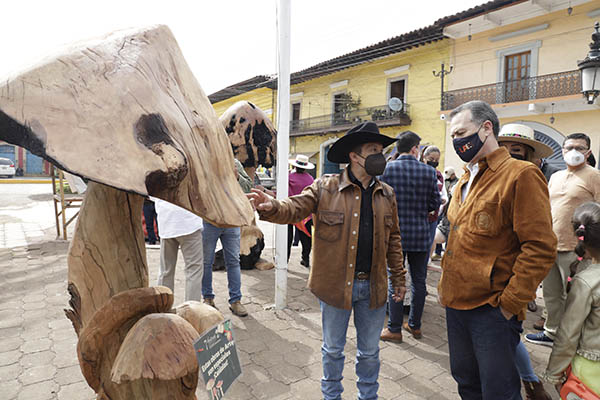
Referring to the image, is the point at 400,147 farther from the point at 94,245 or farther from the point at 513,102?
the point at 513,102

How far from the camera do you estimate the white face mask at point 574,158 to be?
313 centimetres

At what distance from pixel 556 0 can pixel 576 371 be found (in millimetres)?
13589

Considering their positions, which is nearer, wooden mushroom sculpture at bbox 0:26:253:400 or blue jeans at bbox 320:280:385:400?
wooden mushroom sculpture at bbox 0:26:253:400

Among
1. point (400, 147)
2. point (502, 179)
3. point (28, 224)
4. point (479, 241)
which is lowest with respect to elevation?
point (28, 224)

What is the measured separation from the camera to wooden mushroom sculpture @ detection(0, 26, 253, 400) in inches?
27.1

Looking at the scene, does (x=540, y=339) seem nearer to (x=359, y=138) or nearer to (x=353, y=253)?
(x=353, y=253)

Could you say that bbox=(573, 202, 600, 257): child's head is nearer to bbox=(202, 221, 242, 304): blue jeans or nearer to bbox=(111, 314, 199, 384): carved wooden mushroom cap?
bbox=(111, 314, 199, 384): carved wooden mushroom cap

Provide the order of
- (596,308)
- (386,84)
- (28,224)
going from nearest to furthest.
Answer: (596,308), (28,224), (386,84)

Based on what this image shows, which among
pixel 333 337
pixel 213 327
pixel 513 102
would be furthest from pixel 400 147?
pixel 513 102

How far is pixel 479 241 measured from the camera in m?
1.79

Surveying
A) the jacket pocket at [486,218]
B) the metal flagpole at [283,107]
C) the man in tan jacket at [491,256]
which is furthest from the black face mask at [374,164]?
the metal flagpole at [283,107]

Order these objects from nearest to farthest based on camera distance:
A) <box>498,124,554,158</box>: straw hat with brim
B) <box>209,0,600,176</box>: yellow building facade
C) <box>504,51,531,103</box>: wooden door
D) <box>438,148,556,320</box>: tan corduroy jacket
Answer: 1. <box>438,148,556,320</box>: tan corduroy jacket
2. <box>498,124,554,158</box>: straw hat with brim
3. <box>209,0,600,176</box>: yellow building facade
4. <box>504,51,531,103</box>: wooden door

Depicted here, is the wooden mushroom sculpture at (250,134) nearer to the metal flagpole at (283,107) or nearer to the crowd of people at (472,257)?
the metal flagpole at (283,107)

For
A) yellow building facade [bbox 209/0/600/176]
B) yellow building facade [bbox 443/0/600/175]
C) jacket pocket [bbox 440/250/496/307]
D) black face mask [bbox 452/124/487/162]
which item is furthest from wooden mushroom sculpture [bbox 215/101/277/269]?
yellow building facade [bbox 443/0/600/175]
